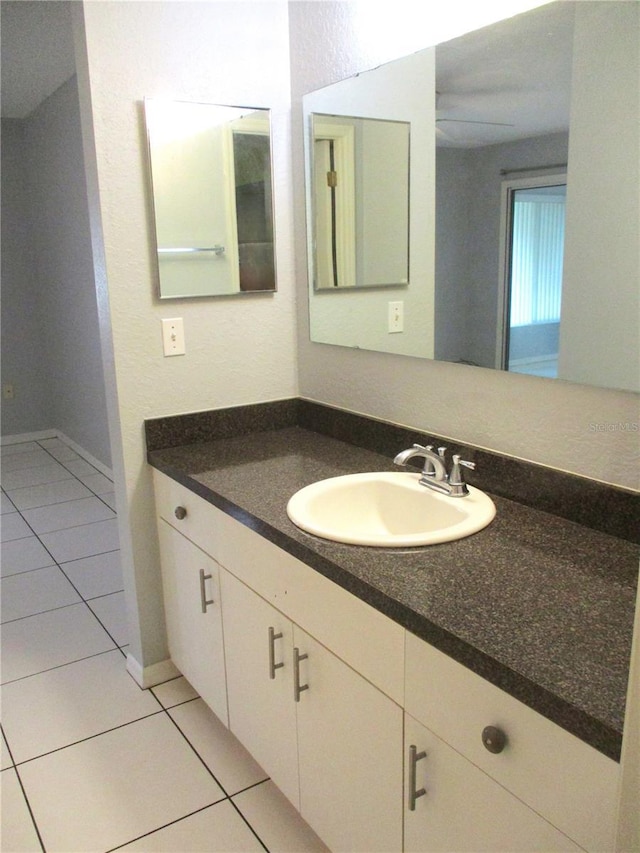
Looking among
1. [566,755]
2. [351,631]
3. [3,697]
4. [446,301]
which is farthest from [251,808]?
[446,301]

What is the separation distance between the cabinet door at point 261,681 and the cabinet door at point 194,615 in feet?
0.21

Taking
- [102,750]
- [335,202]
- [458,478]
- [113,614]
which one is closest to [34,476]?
[113,614]

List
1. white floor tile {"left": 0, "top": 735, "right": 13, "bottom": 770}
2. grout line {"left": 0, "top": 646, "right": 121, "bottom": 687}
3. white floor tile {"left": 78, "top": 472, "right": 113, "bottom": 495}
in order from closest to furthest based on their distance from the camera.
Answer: white floor tile {"left": 0, "top": 735, "right": 13, "bottom": 770}
grout line {"left": 0, "top": 646, "right": 121, "bottom": 687}
white floor tile {"left": 78, "top": 472, "right": 113, "bottom": 495}

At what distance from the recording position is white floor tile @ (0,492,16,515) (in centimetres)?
399

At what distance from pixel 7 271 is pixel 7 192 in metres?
0.57

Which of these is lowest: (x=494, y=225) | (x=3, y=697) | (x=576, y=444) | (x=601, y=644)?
(x=3, y=697)

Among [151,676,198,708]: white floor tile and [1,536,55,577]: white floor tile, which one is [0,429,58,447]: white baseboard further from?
[151,676,198,708]: white floor tile

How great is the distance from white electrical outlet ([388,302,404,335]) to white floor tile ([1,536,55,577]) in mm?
2192

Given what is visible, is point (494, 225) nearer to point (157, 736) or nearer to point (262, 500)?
point (262, 500)

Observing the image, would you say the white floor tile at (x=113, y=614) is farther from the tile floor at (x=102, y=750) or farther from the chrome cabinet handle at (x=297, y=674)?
the chrome cabinet handle at (x=297, y=674)

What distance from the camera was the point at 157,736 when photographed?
2088mm

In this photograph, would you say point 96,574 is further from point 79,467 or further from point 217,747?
point 79,467

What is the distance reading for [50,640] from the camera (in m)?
2.64

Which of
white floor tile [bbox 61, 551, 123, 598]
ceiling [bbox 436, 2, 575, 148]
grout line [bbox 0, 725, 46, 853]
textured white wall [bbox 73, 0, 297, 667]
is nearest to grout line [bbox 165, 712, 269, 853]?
textured white wall [bbox 73, 0, 297, 667]
